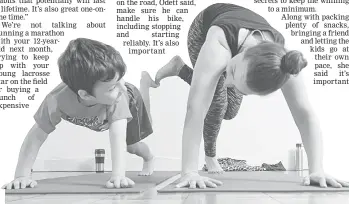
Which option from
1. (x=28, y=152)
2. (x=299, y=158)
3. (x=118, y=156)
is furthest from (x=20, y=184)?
(x=299, y=158)

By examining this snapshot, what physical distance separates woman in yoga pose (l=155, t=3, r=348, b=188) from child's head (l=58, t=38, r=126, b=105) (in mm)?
330

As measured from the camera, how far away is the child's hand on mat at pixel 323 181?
1.74 meters

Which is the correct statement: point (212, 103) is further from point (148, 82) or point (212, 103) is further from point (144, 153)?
point (148, 82)

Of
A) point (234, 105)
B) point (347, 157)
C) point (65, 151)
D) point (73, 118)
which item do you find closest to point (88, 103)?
point (73, 118)

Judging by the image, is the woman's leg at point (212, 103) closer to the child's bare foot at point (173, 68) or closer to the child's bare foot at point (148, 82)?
the child's bare foot at point (173, 68)

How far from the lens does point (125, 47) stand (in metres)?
3.41

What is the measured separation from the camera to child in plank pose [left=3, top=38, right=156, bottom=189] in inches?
72.1

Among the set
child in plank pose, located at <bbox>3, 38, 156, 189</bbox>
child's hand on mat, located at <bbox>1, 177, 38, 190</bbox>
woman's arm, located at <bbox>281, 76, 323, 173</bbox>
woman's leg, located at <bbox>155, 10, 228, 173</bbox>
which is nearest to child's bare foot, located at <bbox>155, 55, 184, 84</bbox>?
woman's leg, located at <bbox>155, 10, 228, 173</bbox>

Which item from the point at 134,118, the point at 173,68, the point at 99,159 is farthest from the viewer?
the point at 99,159

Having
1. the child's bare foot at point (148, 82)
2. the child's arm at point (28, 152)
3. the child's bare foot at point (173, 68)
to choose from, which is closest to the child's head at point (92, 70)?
the child's arm at point (28, 152)

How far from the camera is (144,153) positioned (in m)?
2.55

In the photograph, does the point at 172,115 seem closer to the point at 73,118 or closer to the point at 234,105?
the point at 234,105

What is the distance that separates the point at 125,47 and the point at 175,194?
6.60 ft

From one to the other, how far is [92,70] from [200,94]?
0.45 meters
